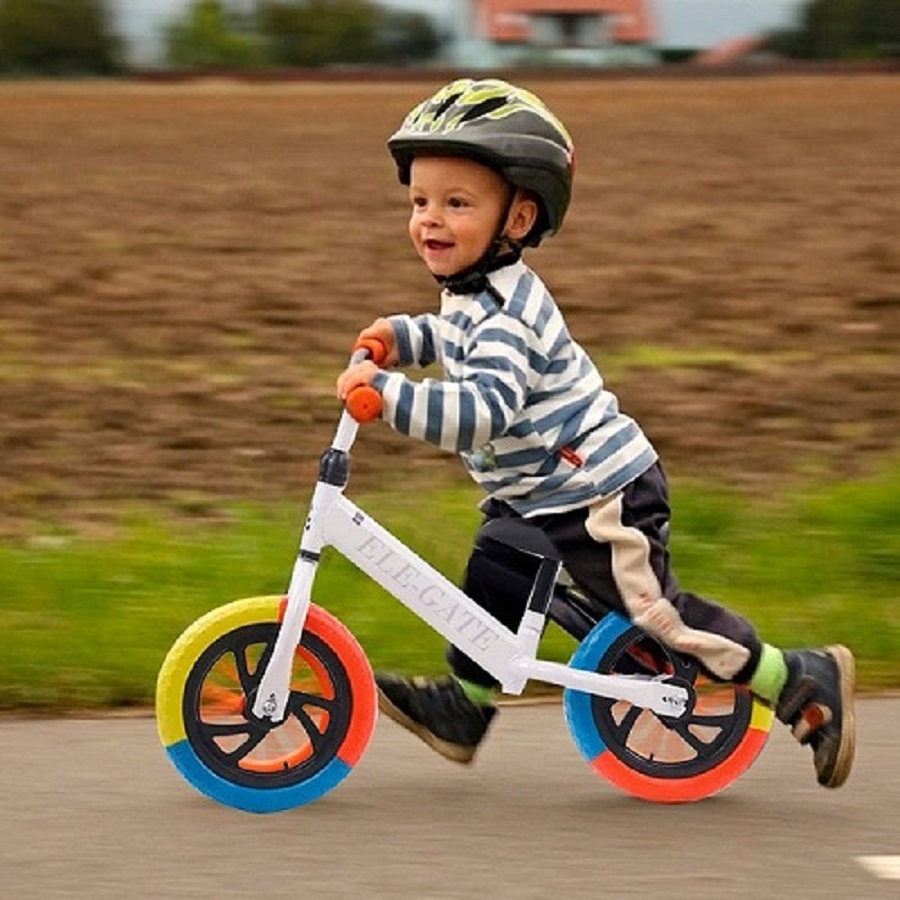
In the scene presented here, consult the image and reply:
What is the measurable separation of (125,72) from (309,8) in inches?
422

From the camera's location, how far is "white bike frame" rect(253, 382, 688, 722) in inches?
186

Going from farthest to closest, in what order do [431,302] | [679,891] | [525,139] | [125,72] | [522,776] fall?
[125,72]
[431,302]
[522,776]
[525,139]
[679,891]

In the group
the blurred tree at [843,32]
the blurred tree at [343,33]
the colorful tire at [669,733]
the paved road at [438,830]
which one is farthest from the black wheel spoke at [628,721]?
the blurred tree at [343,33]

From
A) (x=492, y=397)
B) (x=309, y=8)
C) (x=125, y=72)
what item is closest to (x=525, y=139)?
(x=492, y=397)

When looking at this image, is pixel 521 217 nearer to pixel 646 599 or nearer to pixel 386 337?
pixel 386 337

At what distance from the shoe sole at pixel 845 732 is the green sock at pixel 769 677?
0.46 feet

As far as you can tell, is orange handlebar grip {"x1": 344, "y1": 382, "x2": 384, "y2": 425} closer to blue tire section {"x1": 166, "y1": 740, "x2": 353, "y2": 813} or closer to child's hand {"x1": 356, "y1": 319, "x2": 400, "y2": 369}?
child's hand {"x1": 356, "y1": 319, "x2": 400, "y2": 369}

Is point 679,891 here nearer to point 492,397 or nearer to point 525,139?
point 492,397

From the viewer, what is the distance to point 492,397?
4531 millimetres

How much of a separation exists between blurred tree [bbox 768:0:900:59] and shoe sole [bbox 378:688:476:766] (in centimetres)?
5042

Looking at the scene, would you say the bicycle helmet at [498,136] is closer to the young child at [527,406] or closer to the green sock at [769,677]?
the young child at [527,406]

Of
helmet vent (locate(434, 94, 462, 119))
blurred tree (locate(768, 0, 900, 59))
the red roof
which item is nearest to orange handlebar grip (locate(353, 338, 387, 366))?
helmet vent (locate(434, 94, 462, 119))

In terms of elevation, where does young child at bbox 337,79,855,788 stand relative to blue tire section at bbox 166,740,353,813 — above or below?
above

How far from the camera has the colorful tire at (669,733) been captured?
195 inches
